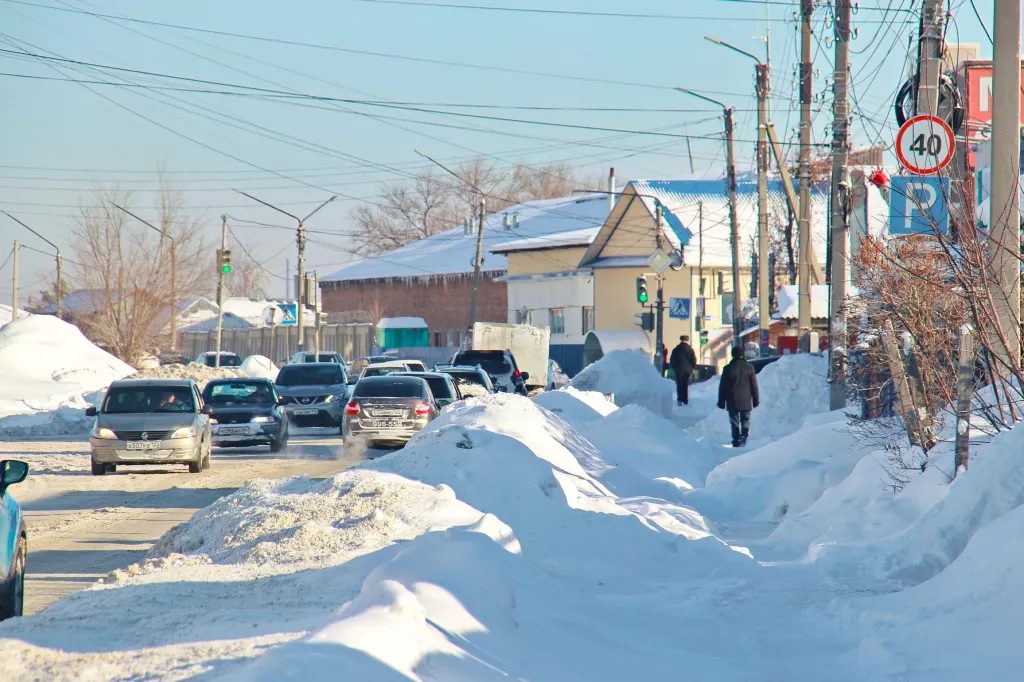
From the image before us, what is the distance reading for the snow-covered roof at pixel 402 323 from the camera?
247ft

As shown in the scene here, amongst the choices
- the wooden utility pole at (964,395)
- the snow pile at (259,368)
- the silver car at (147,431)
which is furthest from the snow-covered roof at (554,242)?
the wooden utility pole at (964,395)

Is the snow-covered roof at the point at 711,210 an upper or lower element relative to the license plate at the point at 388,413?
upper

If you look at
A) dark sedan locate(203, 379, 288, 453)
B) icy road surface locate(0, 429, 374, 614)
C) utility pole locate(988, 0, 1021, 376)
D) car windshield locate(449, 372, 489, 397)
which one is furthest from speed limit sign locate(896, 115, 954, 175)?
car windshield locate(449, 372, 489, 397)

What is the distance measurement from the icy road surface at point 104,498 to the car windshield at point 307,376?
258cm

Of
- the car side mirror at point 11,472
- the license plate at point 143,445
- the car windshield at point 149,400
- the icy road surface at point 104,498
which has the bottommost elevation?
the icy road surface at point 104,498

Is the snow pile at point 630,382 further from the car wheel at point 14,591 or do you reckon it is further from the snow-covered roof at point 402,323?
the snow-covered roof at point 402,323

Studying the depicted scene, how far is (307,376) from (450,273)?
4867cm

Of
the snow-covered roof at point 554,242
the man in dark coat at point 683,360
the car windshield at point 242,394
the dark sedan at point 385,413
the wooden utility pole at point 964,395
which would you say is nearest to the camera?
the wooden utility pole at point 964,395

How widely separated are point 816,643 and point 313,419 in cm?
2292

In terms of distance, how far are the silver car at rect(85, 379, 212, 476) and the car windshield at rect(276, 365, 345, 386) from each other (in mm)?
9019

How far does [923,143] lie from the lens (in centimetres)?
1202

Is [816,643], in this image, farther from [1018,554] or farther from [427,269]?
[427,269]

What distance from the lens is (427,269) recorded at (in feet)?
264

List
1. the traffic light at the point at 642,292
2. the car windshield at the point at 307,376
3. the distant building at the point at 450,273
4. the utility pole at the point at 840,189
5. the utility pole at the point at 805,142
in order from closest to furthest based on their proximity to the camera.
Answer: the utility pole at the point at 840,189, the utility pole at the point at 805,142, the car windshield at the point at 307,376, the traffic light at the point at 642,292, the distant building at the point at 450,273
